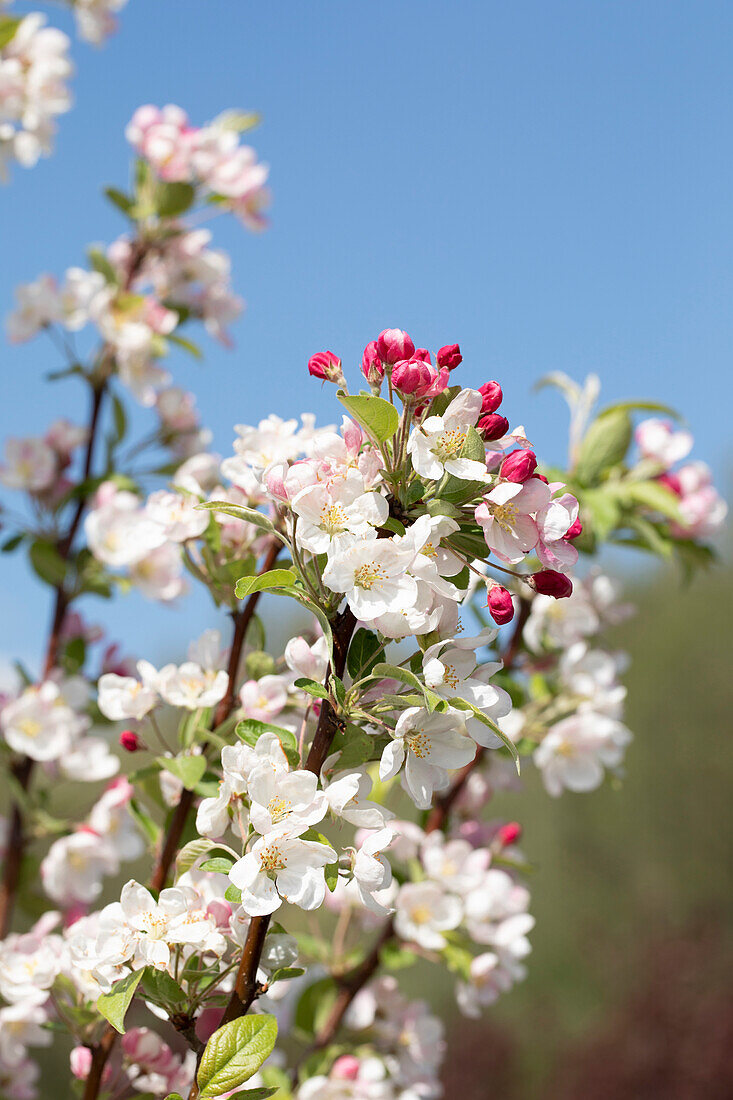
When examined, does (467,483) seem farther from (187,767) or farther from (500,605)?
(187,767)

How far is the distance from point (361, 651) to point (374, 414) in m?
0.17

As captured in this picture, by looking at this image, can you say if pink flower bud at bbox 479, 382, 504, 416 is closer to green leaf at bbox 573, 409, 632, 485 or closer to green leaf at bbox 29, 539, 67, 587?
green leaf at bbox 573, 409, 632, 485

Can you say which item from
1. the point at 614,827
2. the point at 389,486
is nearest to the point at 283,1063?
the point at 389,486

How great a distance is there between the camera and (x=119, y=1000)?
24.8 inches

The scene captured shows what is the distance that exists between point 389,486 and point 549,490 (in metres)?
0.11

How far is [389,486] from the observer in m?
0.67

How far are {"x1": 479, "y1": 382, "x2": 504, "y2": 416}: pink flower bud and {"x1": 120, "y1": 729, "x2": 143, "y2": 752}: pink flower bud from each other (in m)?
0.44

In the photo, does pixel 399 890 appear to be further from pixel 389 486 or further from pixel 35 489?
pixel 35 489

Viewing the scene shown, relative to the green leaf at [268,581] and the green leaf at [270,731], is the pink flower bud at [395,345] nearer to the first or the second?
the green leaf at [268,581]

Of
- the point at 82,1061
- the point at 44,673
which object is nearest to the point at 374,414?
the point at 82,1061

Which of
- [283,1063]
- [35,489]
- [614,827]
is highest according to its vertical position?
[35,489]

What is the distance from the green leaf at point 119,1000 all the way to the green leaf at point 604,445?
3.07ft

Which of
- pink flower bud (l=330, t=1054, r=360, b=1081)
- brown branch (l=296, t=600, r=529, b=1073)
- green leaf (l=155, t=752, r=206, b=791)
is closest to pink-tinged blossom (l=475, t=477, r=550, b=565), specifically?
green leaf (l=155, t=752, r=206, b=791)

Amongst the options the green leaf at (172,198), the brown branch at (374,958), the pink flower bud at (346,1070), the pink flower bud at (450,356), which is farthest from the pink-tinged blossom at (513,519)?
the green leaf at (172,198)
